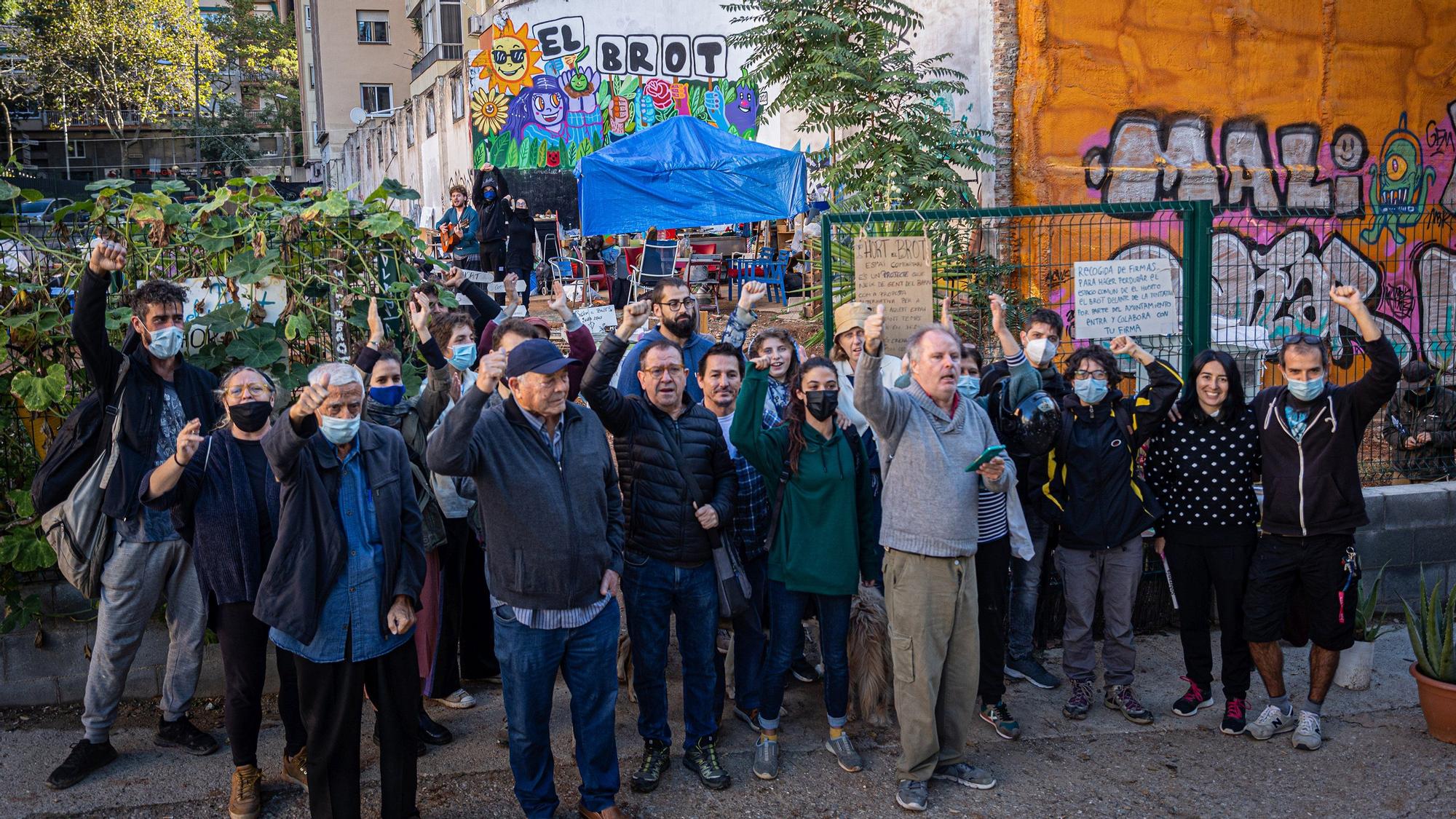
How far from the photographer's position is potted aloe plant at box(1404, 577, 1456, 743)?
5.20 meters

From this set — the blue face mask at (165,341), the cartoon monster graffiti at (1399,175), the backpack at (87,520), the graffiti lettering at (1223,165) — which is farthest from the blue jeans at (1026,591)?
the cartoon monster graffiti at (1399,175)

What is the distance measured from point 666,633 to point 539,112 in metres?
18.4

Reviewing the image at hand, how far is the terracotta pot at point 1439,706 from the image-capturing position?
5.19 metres

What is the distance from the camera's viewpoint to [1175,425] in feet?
18.0

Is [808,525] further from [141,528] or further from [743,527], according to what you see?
[141,528]

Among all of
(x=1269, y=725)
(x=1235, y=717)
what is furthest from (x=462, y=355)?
(x=1269, y=725)

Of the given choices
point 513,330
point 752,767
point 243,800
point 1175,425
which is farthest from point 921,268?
point 243,800

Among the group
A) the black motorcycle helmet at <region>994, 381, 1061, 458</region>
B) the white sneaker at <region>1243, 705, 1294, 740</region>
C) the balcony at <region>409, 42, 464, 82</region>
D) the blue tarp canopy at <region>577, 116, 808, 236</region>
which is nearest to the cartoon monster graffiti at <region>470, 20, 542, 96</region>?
the blue tarp canopy at <region>577, 116, 808, 236</region>

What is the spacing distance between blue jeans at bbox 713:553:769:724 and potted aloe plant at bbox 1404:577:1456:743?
296 cm

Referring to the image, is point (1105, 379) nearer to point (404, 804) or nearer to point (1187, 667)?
point (1187, 667)

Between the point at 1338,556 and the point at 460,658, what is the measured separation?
14.3ft

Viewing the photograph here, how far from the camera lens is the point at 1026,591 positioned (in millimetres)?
5820

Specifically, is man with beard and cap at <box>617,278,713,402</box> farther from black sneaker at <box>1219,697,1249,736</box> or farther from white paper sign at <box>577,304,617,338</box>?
black sneaker at <box>1219,697,1249,736</box>

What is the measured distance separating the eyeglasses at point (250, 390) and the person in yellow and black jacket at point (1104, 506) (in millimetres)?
3575
